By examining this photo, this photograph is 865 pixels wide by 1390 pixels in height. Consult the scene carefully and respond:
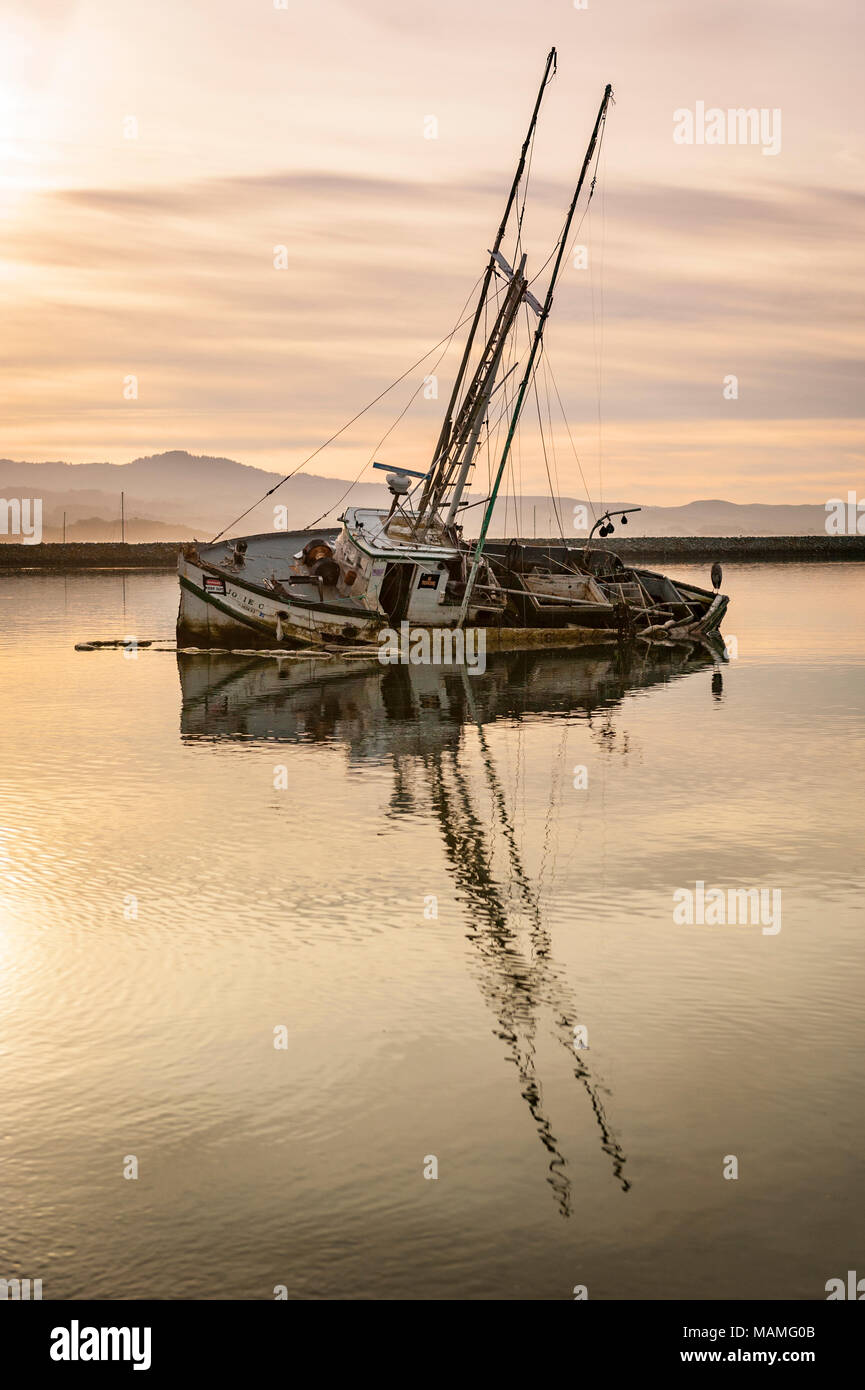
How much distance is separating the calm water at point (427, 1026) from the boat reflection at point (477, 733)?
86 millimetres

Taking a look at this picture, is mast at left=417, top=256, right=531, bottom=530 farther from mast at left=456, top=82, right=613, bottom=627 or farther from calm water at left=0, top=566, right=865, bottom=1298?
calm water at left=0, top=566, right=865, bottom=1298

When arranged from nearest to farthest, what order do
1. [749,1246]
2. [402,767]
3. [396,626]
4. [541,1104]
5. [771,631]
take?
[749,1246] → [541,1104] → [402,767] → [396,626] → [771,631]

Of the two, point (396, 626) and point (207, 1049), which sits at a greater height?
point (396, 626)

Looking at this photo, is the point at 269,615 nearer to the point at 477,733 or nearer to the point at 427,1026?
the point at 477,733

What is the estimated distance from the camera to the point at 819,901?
1759 cm

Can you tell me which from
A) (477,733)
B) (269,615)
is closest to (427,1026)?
(477,733)

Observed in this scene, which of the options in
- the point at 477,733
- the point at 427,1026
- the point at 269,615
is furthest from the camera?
the point at 269,615

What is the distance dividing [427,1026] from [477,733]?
19.9 meters

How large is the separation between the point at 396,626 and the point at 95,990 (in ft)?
121

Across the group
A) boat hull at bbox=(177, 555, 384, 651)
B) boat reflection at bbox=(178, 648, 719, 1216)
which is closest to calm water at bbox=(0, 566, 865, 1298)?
boat reflection at bbox=(178, 648, 719, 1216)

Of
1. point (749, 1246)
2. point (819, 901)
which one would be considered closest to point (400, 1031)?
point (749, 1246)

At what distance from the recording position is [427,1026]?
13242 mm
